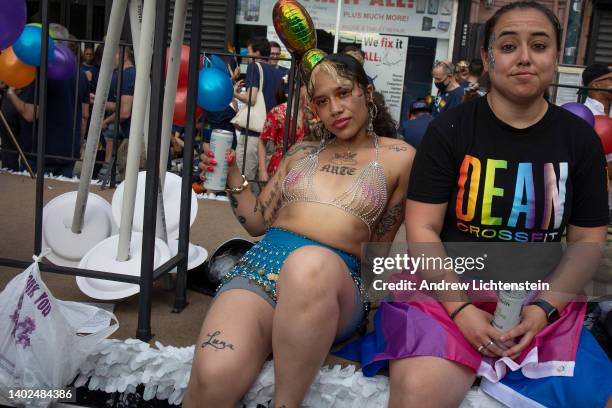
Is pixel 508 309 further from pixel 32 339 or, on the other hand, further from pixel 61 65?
pixel 61 65

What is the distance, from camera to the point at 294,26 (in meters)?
2.56

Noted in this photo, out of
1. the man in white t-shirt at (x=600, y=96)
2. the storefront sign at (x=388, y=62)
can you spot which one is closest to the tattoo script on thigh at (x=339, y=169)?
the man in white t-shirt at (x=600, y=96)

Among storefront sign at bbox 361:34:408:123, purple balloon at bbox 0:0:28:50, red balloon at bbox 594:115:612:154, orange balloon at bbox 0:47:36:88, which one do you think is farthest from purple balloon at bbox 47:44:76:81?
storefront sign at bbox 361:34:408:123

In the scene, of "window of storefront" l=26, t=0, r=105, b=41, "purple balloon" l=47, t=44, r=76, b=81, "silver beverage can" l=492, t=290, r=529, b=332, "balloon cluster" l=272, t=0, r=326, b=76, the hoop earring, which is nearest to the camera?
"silver beverage can" l=492, t=290, r=529, b=332

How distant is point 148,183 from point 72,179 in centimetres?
335

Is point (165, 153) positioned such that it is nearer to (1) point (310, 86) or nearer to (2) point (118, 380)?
(1) point (310, 86)

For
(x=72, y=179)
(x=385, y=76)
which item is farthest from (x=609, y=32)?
(x=72, y=179)

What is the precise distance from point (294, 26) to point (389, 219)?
3.21ft

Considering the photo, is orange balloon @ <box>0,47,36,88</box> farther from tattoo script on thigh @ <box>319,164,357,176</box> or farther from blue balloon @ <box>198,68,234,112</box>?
tattoo script on thigh @ <box>319,164,357,176</box>

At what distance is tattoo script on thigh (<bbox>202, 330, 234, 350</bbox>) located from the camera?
5.61ft

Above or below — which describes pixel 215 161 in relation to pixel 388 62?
below

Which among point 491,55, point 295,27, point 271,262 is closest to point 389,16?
point 295,27

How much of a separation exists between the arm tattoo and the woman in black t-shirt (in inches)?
10.6

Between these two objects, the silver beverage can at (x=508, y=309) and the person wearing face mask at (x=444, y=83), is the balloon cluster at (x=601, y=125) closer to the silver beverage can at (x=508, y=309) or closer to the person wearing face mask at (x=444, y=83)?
the person wearing face mask at (x=444, y=83)
